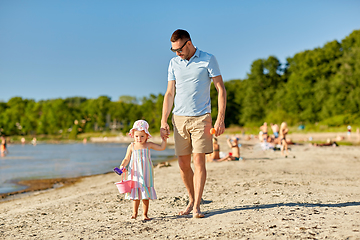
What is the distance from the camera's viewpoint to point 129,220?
155 inches

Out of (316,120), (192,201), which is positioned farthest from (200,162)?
(316,120)

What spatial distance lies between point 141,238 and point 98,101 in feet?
256

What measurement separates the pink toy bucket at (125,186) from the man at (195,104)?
2.23 ft

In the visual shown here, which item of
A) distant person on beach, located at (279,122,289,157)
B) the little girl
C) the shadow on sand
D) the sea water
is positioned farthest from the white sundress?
distant person on beach, located at (279,122,289,157)

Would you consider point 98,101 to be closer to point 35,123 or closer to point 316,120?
point 35,123

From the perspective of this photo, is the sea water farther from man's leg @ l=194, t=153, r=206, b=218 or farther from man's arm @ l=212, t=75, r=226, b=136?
man's arm @ l=212, t=75, r=226, b=136

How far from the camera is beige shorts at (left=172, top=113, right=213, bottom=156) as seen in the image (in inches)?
144

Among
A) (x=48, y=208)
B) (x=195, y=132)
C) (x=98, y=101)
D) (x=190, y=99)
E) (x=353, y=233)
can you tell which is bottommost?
(x=48, y=208)

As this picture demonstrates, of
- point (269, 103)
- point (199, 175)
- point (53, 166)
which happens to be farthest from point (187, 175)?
point (269, 103)

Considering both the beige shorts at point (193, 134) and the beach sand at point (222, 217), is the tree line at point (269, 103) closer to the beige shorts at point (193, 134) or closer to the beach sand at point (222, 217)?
the beach sand at point (222, 217)

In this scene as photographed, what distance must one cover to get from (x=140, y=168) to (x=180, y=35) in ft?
5.32

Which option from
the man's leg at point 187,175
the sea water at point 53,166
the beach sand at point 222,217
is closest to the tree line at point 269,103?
the sea water at point 53,166

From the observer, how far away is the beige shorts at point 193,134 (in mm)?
3656

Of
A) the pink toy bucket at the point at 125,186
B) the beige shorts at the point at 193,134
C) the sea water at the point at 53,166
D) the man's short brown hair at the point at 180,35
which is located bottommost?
the sea water at the point at 53,166
